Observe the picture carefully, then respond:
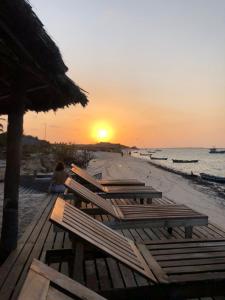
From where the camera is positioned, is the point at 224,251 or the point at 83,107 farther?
the point at 83,107

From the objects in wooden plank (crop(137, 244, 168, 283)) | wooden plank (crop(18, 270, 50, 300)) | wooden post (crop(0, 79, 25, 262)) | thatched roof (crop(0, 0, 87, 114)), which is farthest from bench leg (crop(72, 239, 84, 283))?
thatched roof (crop(0, 0, 87, 114))

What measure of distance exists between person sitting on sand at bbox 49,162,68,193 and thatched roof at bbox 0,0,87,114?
515 cm

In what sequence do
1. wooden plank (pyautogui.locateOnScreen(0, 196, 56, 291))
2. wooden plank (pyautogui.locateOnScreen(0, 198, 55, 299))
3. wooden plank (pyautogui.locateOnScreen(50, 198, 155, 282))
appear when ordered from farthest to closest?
wooden plank (pyautogui.locateOnScreen(0, 196, 56, 291)) → wooden plank (pyautogui.locateOnScreen(0, 198, 55, 299)) → wooden plank (pyautogui.locateOnScreen(50, 198, 155, 282))

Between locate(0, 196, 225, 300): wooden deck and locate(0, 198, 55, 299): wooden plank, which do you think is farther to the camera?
locate(0, 198, 55, 299): wooden plank

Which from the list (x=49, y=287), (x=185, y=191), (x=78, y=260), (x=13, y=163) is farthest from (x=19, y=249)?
(x=185, y=191)

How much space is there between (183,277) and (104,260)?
1.38 metres

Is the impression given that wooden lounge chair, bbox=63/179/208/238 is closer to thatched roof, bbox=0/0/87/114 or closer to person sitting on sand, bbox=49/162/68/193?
thatched roof, bbox=0/0/87/114

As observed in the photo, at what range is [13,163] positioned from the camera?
4824mm

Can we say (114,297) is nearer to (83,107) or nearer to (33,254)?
(33,254)

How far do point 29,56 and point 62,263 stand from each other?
252 cm

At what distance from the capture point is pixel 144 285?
314 cm

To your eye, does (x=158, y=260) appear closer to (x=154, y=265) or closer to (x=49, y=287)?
(x=154, y=265)

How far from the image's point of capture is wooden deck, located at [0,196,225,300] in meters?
3.61

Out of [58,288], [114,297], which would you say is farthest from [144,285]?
[58,288]
